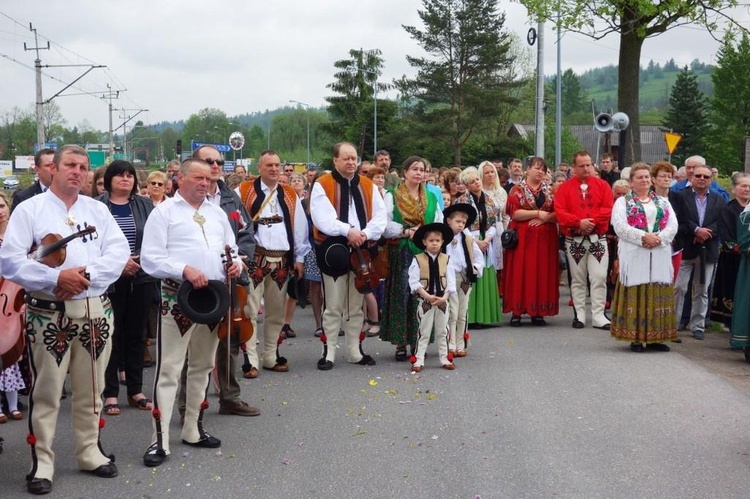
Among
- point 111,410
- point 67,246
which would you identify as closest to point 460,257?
point 111,410

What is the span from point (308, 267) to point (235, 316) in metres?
4.72

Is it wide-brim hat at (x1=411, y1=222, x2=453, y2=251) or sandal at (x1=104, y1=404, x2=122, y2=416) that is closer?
sandal at (x1=104, y1=404, x2=122, y2=416)

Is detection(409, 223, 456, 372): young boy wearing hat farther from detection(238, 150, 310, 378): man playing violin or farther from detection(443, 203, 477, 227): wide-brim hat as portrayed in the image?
detection(238, 150, 310, 378): man playing violin

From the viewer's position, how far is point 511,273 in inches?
490

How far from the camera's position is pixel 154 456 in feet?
20.7

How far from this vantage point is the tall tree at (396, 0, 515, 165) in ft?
186

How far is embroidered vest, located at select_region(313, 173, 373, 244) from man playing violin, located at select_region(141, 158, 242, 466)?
268cm

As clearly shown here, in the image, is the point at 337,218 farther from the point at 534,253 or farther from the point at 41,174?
the point at 534,253

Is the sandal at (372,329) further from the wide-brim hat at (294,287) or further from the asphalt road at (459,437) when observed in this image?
the asphalt road at (459,437)

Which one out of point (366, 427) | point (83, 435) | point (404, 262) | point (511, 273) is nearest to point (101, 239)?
point (83, 435)

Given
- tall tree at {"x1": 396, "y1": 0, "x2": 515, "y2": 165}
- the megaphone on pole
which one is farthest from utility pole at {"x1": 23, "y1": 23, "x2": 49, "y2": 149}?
the megaphone on pole

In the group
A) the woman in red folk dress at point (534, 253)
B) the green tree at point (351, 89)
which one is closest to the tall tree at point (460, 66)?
the green tree at point (351, 89)

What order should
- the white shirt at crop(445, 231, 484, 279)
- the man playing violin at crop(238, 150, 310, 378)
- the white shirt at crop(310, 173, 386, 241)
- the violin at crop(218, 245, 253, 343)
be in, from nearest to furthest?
the violin at crop(218, 245, 253, 343)
the man playing violin at crop(238, 150, 310, 378)
the white shirt at crop(310, 173, 386, 241)
the white shirt at crop(445, 231, 484, 279)

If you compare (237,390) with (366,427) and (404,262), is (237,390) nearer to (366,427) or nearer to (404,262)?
(366,427)
